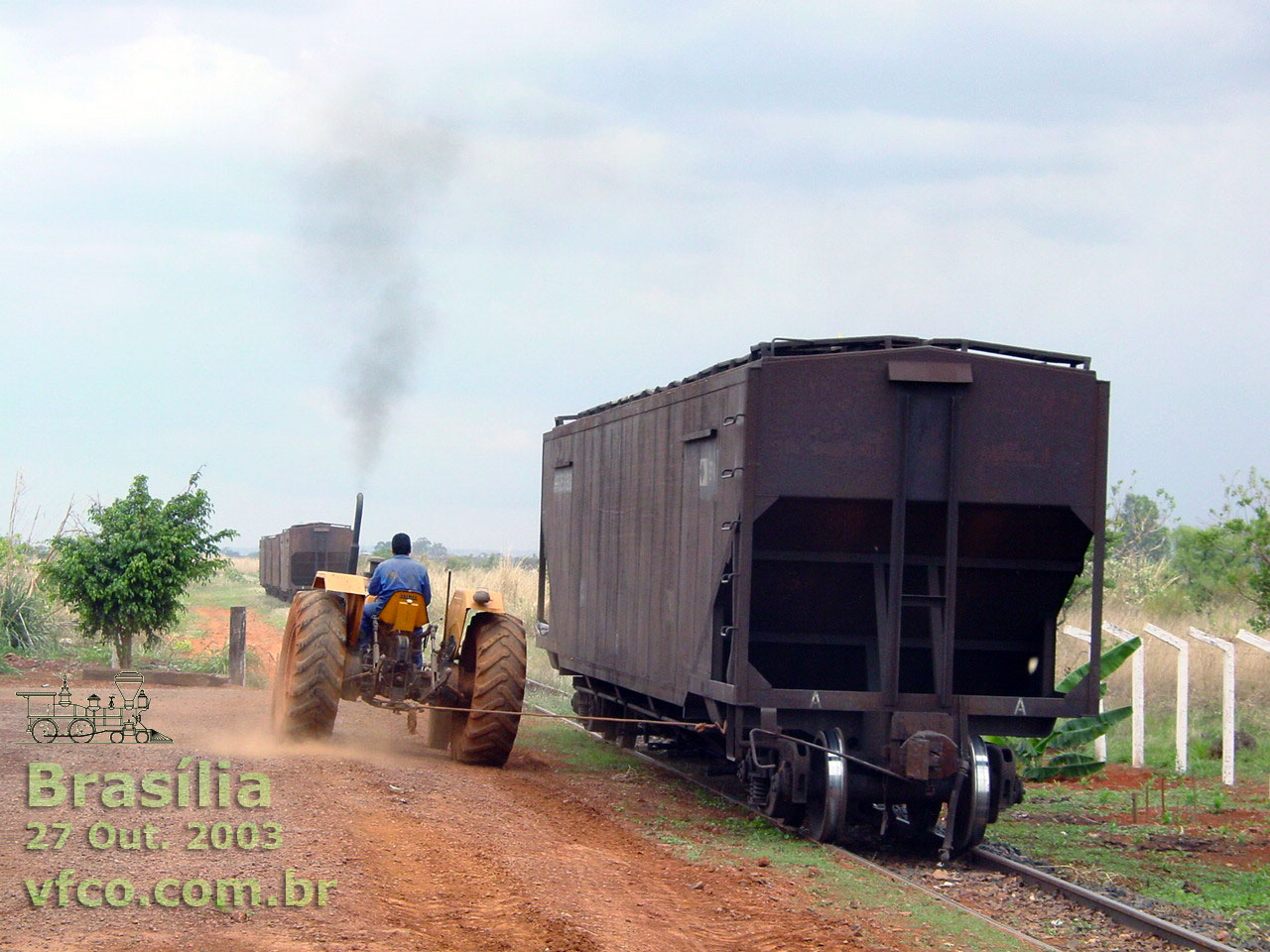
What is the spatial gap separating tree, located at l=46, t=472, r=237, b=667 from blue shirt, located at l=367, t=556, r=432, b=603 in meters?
9.44

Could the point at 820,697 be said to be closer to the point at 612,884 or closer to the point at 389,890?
the point at 612,884

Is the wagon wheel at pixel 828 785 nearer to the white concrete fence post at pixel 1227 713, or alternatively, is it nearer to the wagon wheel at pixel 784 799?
the wagon wheel at pixel 784 799

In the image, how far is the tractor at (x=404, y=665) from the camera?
12.0 metres

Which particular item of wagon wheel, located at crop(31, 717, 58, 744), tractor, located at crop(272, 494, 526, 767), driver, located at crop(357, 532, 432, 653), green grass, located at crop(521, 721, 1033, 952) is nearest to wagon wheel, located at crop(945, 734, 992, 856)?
green grass, located at crop(521, 721, 1033, 952)

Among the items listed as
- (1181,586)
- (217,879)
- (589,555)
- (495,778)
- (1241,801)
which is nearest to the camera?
(217,879)

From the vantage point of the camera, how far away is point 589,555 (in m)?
14.9

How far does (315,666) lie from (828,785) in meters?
4.68

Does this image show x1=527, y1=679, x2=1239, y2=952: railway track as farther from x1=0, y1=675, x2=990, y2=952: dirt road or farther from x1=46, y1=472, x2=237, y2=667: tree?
x1=46, y1=472, x2=237, y2=667: tree

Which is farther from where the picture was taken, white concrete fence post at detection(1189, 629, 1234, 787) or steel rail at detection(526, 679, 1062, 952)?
white concrete fence post at detection(1189, 629, 1234, 787)

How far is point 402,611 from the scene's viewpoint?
501 inches

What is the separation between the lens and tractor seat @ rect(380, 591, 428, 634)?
Result: 1270cm

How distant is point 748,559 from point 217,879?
426 centimetres

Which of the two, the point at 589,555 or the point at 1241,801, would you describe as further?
the point at 589,555

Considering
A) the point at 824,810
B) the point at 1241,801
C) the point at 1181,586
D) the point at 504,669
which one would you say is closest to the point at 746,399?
the point at 824,810
